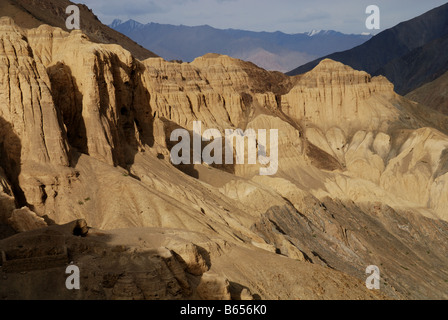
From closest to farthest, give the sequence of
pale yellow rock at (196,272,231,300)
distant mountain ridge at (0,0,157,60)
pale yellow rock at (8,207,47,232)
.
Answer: pale yellow rock at (196,272,231,300) → pale yellow rock at (8,207,47,232) → distant mountain ridge at (0,0,157,60)

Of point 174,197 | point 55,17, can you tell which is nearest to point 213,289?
point 174,197

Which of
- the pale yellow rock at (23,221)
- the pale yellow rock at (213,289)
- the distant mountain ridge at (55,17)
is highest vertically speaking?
the distant mountain ridge at (55,17)

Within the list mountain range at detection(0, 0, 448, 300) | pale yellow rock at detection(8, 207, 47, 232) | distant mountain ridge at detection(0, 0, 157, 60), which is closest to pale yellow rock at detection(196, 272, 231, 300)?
mountain range at detection(0, 0, 448, 300)

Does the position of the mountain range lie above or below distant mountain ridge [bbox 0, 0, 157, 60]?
below

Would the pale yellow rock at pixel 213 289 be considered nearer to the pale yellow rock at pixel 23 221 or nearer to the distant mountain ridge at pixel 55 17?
the pale yellow rock at pixel 23 221

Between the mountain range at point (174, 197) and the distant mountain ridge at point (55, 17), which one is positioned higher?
the distant mountain ridge at point (55, 17)

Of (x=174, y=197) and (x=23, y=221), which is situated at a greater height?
(x=23, y=221)

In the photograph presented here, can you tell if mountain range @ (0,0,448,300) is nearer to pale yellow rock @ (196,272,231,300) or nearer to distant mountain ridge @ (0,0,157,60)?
pale yellow rock @ (196,272,231,300)

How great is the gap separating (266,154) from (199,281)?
4553 centimetres

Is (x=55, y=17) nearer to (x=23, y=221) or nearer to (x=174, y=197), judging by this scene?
(x=174, y=197)

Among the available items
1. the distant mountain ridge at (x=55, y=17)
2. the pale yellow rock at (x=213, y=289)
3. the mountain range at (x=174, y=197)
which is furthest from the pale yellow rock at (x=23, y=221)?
the distant mountain ridge at (x=55, y=17)

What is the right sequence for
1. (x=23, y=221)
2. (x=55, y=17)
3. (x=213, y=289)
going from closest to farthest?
(x=213, y=289) < (x=23, y=221) < (x=55, y=17)

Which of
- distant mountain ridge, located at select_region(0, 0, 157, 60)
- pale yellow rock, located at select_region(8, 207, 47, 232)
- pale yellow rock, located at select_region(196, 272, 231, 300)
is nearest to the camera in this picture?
Answer: pale yellow rock, located at select_region(196, 272, 231, 300)

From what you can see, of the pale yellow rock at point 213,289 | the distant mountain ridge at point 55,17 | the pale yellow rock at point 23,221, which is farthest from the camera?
the distant mountain ridge at point 55,17
